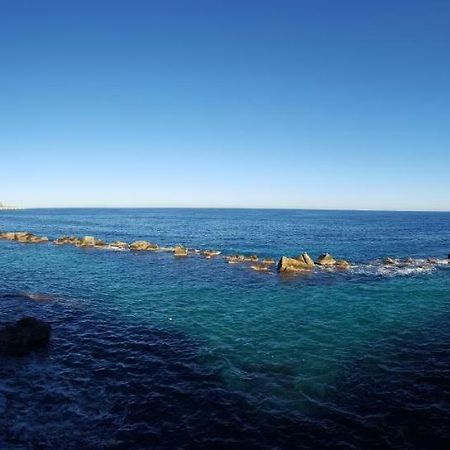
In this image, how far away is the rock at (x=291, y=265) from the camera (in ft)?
206

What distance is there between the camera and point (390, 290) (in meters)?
51.8

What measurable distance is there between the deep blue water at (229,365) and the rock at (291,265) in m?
5.96

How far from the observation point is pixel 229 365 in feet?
94.7

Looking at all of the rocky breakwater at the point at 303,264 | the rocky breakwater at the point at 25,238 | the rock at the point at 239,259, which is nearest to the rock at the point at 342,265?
the rocky breakwater at the point at 303,264

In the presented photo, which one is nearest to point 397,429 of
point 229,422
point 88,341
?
point 229,422

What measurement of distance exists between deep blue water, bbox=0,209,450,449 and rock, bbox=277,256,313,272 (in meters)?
5.96

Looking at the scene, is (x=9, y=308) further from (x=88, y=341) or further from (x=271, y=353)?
(x=271, y=353)

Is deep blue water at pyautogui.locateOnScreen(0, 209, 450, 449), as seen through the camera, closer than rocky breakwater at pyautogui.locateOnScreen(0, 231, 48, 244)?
Yes

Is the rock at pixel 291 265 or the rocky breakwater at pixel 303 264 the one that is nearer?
the rock at pixel 291 265

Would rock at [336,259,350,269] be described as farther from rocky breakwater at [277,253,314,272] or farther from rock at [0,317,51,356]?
rock at [0,317,51,356]

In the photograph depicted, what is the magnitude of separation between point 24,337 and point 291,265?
42260 mm

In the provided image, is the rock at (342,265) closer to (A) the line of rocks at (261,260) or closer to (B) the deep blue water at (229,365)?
(A) the line of rocks at (261,260)

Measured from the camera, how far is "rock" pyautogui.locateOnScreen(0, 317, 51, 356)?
30.8 meters

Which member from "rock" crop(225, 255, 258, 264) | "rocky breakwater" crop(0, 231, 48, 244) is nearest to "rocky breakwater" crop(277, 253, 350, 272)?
"rock" crop(225, 255, 258, 264)
